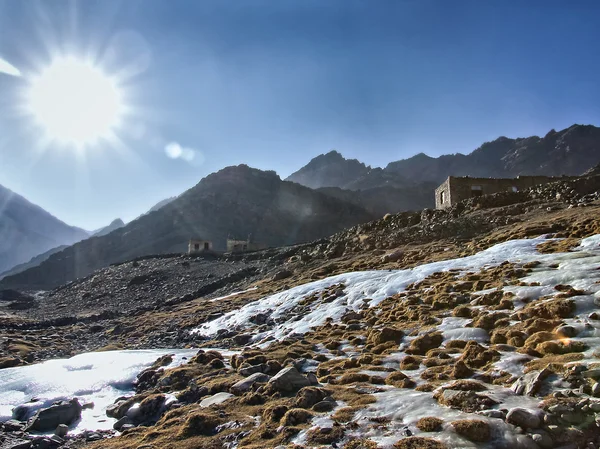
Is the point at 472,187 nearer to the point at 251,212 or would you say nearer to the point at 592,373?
the point at 592,373

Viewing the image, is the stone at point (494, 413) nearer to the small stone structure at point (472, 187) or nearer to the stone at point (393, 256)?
Answer: the stone at point (393, 256)

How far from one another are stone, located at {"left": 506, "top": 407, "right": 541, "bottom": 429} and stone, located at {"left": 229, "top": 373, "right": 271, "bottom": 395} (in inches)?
244

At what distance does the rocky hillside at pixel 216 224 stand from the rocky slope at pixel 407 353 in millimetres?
94933

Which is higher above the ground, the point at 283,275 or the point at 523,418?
the point at 523,418

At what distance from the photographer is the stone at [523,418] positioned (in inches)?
251

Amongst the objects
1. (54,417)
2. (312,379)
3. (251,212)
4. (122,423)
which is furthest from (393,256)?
(251,212)

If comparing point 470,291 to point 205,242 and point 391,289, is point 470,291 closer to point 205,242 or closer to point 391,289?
point 391,289

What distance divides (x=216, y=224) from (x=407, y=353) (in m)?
126

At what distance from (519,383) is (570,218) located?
62.5 feet

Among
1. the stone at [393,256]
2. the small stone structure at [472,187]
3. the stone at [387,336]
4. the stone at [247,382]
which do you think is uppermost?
the small stone structure at [472,187]

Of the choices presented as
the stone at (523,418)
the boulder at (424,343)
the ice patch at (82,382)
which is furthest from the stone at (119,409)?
the stone at (523,418)

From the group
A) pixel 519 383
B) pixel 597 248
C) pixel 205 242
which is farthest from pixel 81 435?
pixel 205 242

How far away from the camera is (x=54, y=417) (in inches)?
447

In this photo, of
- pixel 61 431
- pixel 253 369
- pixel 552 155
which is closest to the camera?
pixel 61 431
